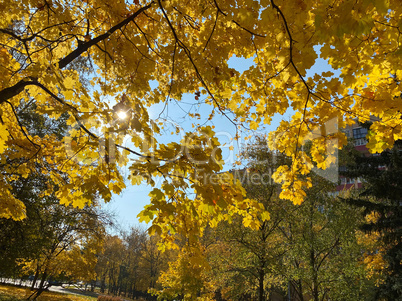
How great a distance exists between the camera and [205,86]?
2.78m

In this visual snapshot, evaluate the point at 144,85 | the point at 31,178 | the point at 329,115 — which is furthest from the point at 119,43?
the point at 31,178

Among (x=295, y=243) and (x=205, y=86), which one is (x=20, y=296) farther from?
Answer: (x=205, y=86)

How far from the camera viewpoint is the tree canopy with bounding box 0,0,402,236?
2096mm

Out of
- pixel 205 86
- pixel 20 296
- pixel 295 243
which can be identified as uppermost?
pixel 205 86

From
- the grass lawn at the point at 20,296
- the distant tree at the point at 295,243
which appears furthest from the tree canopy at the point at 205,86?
the grass lawn at the point at 20,296

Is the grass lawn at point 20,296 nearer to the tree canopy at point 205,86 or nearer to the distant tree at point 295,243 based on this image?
the distant tree at point 295,243

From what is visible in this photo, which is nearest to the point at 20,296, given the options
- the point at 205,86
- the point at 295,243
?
the point at 295,243

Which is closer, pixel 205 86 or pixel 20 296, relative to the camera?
pixel 205 86

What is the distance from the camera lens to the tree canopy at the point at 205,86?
2096mm

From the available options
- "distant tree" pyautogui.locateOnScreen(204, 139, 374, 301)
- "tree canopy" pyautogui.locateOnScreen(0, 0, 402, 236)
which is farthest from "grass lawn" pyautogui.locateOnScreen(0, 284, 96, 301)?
"tree canopy" pyautogui.locateOnScreen(0, 0, 402, 236)

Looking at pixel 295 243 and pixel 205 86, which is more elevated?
pixel 205 86

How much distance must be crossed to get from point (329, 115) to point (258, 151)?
8.25 metres

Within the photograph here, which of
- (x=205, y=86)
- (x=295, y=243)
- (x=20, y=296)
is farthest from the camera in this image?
(x=20, y=296)

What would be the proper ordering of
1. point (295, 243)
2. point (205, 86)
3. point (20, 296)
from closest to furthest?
point (205, 86)
point (295, 243)
point (20, 296)
